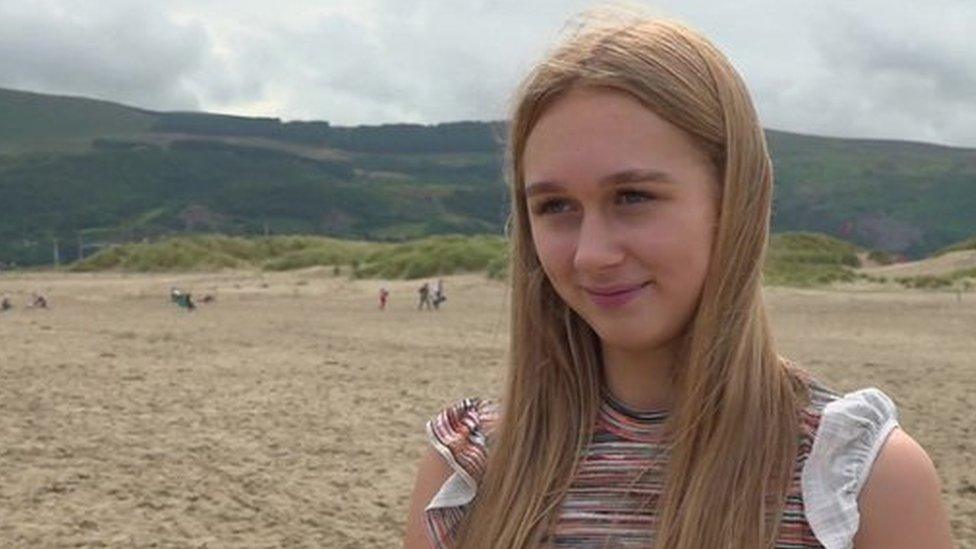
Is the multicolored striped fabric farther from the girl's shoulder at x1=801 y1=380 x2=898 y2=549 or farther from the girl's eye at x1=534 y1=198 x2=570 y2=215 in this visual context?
the girl's eye at x1=534 y1=198 x2=570 y2=215

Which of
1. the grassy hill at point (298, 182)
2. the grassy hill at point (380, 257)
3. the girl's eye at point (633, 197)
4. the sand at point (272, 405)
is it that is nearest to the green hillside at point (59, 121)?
the grassy hill at point (298, 182)

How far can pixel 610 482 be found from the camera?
1.60 metres

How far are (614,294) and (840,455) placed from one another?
31 centimetres

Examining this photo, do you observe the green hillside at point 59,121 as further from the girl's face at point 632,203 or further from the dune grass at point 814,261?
the girl's face at point 632,203

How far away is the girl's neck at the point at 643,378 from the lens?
64.0 inches

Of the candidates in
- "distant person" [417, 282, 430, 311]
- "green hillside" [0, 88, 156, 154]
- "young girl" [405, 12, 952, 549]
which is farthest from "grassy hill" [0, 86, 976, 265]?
"young girl" [405, 12, 952, 549]

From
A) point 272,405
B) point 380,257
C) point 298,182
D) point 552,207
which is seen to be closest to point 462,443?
point 552,207

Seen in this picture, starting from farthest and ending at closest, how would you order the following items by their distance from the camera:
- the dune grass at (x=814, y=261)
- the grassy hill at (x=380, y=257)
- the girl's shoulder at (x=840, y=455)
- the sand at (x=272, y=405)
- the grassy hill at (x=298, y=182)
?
the grassy hill at (x=298, y=182)
the grassy hill at (x=380, y=257)
the dune grass at (x=814, y=261)
the sand at (x=272, y=405)
the girl's shoulder at (x=840, y=455)

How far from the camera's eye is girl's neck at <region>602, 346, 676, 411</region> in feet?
5.33

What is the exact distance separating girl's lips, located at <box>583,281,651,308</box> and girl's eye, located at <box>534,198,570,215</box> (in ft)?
0.34

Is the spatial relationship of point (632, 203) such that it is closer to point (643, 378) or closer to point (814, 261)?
point (643, 378)

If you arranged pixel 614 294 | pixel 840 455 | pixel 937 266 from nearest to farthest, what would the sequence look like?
pixel 840 455, pixel 614 294, pixel 937 266

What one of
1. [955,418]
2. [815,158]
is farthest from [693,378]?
[815,158]

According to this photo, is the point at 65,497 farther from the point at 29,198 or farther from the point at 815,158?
the point at 815,158
